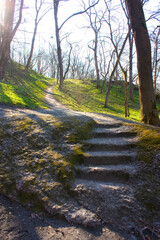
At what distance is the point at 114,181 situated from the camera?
290 centimetres

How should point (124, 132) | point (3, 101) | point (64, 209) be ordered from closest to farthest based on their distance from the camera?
point (64, 209) < point (124, 132) < point (3, 101)

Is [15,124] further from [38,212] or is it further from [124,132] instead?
[124,132]

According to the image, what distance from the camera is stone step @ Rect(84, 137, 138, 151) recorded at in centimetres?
357

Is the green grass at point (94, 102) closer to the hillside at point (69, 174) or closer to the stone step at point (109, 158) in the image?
the hillside at point (69, 174)

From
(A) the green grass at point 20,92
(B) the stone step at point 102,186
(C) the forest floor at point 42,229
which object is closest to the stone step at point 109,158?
(B) the stone step at point 102,186

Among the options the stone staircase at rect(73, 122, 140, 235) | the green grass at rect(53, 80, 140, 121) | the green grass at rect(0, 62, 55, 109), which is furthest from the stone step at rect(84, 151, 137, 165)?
the green grass at rect(53, 80, 140, 121)

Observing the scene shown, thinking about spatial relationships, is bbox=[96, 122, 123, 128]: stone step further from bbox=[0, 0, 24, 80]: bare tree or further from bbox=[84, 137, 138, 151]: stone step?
bbox=[0, 0, 24, 80]: bare tree

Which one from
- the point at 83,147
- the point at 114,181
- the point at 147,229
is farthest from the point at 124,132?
the point at 147,229

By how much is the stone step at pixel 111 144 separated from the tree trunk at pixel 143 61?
8.27 feet

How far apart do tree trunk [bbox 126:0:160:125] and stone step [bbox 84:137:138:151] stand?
99.3 inches

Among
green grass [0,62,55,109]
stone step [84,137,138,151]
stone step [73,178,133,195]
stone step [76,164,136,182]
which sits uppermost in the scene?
green grass [0,62,55,109]

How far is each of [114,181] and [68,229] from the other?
1.09 meters

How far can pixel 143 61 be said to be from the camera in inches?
222

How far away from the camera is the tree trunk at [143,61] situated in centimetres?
564
